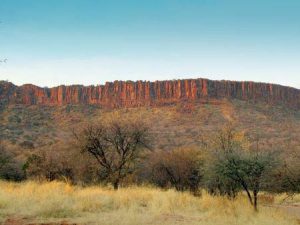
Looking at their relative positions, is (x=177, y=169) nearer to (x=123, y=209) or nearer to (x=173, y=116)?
(x=123, y=209)

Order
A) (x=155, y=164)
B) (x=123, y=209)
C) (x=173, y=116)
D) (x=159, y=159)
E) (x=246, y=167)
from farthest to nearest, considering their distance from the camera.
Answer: (x=173, y=116), (x=159, y=159), (x=155, y=164), (x=246, y=167), (x=123, y=209)

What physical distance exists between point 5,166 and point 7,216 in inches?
921

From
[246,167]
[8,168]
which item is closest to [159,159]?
[8,168]

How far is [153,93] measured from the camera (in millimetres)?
108875

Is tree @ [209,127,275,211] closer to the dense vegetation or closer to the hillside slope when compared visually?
the dense vegetation

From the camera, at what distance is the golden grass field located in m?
15.3

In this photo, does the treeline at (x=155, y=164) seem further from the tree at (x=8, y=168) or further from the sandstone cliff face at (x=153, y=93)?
the sandstone cliff face at (x=153, y=93)

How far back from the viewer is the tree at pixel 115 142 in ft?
98.0

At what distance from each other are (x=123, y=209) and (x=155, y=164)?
1733cm

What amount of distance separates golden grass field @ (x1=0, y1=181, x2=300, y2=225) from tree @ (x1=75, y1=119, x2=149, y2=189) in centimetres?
777

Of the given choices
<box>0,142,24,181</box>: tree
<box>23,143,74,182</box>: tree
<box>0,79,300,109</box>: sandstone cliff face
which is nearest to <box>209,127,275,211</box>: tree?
<box>23,143,74,182</box>: tree

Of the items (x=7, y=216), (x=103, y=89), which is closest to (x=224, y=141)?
(x=7, y=216)

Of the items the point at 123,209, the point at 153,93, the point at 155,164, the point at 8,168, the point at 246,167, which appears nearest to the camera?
the point at 123,209

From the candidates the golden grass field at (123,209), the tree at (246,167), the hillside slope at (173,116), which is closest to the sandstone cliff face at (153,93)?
the hillside slope at (173,116)
